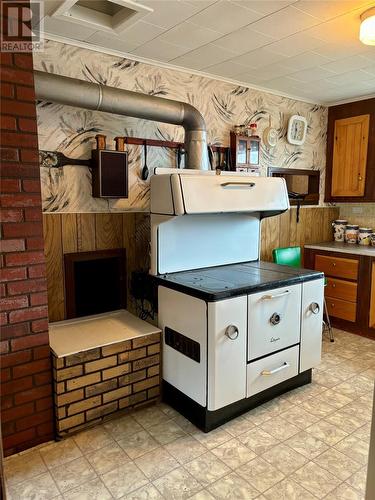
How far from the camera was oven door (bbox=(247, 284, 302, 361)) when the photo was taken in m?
2.16

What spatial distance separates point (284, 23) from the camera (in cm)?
208

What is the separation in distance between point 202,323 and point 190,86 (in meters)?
1.92

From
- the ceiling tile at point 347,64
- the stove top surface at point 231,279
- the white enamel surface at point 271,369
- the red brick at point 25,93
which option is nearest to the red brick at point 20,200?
the red brick at point 25,93

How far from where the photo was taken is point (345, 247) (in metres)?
3.72

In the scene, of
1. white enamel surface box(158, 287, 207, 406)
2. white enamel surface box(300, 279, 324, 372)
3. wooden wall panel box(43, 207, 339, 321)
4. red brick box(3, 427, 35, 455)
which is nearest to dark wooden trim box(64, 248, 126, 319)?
wooden wall panel box(43, 207, 339, 321)

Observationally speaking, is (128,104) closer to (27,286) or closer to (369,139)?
(27,286)

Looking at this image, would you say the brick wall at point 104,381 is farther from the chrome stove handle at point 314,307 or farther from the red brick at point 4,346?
the chrome stove handle at point 314,307

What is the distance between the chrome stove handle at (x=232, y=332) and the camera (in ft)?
6.62

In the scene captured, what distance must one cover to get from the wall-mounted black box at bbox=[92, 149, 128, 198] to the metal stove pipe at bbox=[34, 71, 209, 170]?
0.27 metres

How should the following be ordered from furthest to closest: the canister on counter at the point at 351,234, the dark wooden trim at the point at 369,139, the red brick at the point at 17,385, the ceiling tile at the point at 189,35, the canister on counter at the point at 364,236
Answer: the canister on counter at the point at 351,234
the canister on counter at the point at 364,236
the dark wooden trim at the point at 369,139
the ceiling tile at the point at 189,35
the red brick at the point at 17,385

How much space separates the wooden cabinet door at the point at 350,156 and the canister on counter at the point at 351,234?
0.38 metres

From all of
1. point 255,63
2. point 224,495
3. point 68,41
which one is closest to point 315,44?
point 255,63

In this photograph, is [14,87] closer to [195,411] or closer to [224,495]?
[195,411]

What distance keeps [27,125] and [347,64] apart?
2.30 metres
